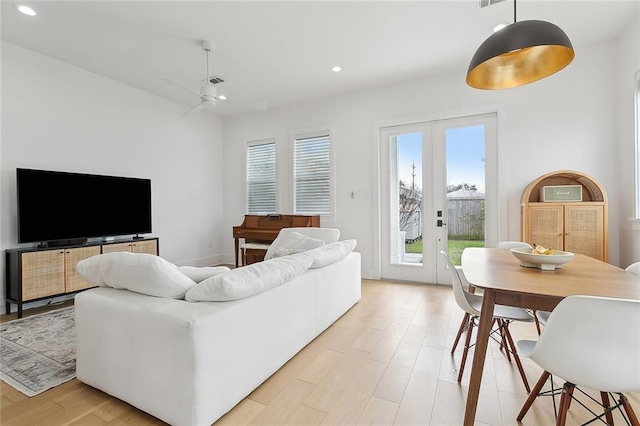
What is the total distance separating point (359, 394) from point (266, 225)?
11.5ft

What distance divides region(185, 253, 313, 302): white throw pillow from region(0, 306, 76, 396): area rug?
121cm

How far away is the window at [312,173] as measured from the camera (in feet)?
16.3

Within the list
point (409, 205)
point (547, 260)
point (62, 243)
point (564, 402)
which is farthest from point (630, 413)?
point (62, 243)

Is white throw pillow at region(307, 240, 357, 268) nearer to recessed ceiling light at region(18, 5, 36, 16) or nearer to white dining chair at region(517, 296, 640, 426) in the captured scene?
white dining chair at region(517, 296, 640, 426)

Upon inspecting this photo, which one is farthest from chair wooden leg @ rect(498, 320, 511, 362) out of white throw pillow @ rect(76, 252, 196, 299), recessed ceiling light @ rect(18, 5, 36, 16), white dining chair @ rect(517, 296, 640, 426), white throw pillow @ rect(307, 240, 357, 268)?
recessed ceiling light @ rect(18, 5, 36, 16)

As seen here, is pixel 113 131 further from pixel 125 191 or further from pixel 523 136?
pixel 523 136

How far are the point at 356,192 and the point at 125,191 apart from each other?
10.8ft

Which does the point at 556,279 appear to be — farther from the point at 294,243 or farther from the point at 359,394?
the point at 294,243

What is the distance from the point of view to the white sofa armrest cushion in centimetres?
332

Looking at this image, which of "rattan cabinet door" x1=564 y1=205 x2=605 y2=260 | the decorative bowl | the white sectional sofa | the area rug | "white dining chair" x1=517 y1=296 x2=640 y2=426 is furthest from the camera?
"rattan cabinet door" x1=564 y1=205 x2=605 y2=260

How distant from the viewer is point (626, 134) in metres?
3.05

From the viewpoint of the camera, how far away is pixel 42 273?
121 inches

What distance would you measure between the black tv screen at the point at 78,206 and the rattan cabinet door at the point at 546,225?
16.3 ft

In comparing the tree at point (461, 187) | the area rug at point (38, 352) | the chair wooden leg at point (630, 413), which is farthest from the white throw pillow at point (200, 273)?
the tree at point (461, 187)
